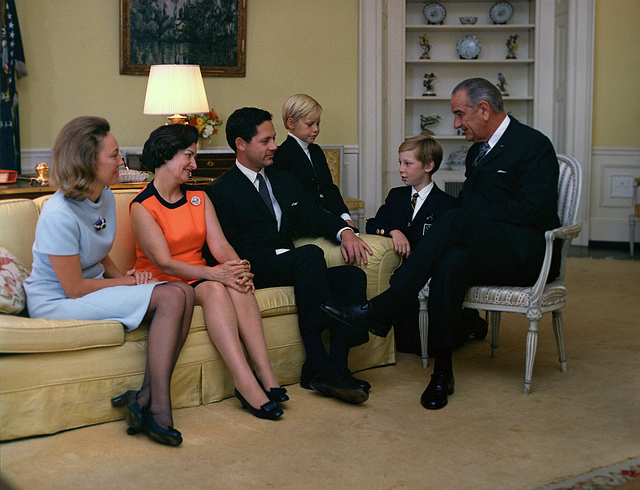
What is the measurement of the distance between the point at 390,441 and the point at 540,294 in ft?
3.00

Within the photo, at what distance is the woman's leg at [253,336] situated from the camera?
2865mm

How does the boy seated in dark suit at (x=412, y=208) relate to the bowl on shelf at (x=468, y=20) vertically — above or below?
below

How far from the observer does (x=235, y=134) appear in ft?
10.8

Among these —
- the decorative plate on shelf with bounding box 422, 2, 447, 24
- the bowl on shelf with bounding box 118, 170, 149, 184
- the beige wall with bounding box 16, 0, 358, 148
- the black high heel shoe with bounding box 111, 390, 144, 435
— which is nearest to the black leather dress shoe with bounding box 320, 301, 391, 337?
the black high heel shoe with bounding box 111, 390, 144, 435

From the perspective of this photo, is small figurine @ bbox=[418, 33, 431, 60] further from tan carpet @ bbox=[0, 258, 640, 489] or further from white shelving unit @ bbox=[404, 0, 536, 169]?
tan carpet @ bbox=[0, 258, 640, 489]

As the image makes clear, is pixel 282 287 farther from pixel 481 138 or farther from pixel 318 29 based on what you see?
pixel 318 29

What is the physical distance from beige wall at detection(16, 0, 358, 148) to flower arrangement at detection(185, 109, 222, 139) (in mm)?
309

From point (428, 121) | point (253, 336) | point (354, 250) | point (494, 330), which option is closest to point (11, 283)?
point (253, 336)

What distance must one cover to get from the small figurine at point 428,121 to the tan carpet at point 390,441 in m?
4.19

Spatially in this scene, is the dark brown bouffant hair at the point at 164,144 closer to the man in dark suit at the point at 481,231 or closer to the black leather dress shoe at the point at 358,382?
the man in dark suit at the point at 481,231

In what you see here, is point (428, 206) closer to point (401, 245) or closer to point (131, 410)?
point (401, 245)

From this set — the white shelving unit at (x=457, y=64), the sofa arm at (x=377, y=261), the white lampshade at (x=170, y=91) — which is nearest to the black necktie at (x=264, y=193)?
the sofa arm at (x=377, y=261)

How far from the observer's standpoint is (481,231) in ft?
10.0

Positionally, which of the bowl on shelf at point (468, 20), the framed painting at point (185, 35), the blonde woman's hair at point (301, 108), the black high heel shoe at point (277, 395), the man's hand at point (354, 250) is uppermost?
the bowl on shelf at point (468, 20)
